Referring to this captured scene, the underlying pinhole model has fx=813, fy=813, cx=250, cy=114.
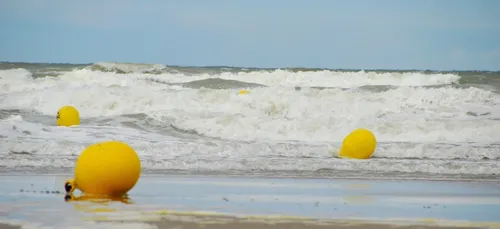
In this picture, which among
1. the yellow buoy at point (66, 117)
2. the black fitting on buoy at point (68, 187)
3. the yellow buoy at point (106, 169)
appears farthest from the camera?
the yellow buoy at point (66, 117)

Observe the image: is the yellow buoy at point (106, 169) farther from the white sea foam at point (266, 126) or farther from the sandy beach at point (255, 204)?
the white sea foam at point (266, 126)

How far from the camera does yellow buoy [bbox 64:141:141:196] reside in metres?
9.68

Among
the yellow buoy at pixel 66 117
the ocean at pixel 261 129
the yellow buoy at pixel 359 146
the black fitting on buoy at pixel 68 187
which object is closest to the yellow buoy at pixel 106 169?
the black fitting on buoy at pixel 68 187

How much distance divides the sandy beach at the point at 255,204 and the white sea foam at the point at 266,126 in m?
2.83

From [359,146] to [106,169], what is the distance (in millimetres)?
8423

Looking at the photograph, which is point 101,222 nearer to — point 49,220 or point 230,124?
point 49,220

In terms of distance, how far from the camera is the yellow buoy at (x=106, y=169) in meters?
9.68

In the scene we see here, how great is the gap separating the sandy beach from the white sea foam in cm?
283

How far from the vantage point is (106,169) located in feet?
31.8

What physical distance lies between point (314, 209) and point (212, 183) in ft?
11.3

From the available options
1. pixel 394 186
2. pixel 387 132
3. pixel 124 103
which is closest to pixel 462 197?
pixel 394 186

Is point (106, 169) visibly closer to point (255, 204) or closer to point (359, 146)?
point (255, 204)

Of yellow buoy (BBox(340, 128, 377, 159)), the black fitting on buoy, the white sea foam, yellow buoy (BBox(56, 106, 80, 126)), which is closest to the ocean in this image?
the white sea foam

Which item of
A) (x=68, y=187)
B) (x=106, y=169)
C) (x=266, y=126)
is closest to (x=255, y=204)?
(x=106, y=169)
